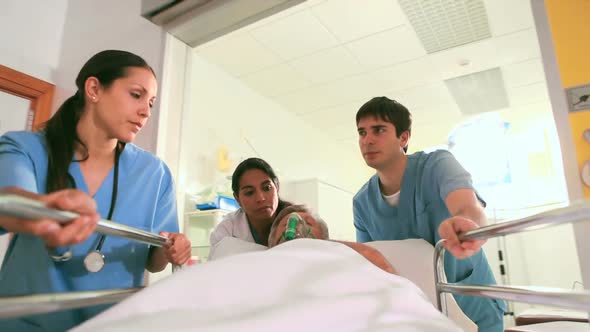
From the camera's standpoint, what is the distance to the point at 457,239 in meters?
0.91

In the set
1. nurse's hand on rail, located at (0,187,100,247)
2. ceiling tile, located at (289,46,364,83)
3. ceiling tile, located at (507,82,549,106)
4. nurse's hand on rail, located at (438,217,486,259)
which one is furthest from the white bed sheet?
ceiling tile, located at (507,82,549,106)

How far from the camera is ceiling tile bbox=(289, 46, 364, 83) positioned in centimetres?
315

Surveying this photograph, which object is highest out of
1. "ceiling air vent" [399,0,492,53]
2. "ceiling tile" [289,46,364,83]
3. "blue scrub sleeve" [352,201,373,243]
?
"ceiling tile" [289,46,364,83]

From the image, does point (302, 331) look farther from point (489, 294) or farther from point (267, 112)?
point (267, 112)

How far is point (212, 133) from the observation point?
3.08m

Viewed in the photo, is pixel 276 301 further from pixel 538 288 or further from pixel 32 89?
pixel 32 89

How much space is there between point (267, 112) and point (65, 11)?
1866mm

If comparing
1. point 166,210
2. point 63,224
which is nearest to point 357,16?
point 166,210

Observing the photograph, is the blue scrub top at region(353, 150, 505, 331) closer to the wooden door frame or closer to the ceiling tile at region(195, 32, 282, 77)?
the wooden door frame

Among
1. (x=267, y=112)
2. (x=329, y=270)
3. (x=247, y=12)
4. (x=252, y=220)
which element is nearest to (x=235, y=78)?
(x=267, y=112)

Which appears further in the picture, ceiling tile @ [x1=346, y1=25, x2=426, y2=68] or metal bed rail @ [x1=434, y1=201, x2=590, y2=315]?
ceiling tile @ [x1=346, y1=25, x2=426, y2=68]

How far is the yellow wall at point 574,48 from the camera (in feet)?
3.86

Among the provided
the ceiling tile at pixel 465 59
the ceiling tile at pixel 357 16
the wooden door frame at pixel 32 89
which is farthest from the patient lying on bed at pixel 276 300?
the ceiling tile at pixel 465 59

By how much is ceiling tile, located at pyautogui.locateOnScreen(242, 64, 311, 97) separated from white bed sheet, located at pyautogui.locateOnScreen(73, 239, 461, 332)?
9.19 feet
